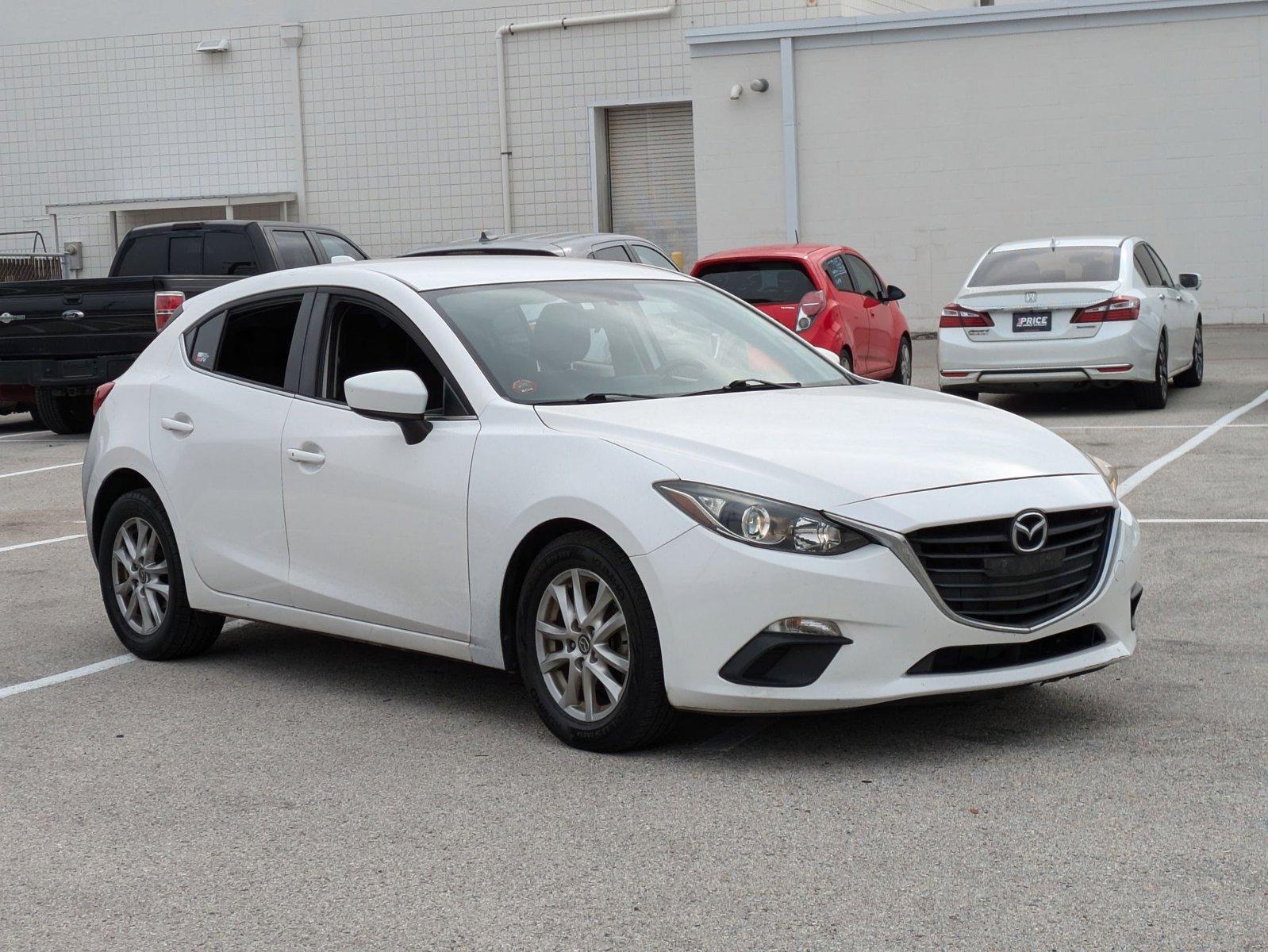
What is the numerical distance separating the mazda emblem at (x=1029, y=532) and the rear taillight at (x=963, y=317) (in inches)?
387

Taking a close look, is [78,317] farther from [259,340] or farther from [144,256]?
[259,340]

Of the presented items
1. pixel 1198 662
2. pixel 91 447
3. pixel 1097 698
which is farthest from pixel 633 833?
pixel 91 447

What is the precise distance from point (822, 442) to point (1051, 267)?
1048 centimetres

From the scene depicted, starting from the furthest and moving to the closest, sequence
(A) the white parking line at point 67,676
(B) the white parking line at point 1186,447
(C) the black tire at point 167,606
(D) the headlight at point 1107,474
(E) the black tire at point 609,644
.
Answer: (B) the white parking line at point 1186,447, (C) the black tire at point 167,606, (A) the white parking line at point 67,676, (D) the headlight at point 1107,474, (E) the black tire at point 609,644

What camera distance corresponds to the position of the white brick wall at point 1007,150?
23891 millimetres

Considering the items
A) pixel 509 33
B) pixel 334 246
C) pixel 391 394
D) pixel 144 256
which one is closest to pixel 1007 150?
pixel 509 33

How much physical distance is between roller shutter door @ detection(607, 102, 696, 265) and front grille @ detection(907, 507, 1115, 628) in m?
23.7

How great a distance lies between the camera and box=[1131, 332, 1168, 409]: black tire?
15.1m

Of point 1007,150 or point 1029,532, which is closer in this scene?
point 1029,532

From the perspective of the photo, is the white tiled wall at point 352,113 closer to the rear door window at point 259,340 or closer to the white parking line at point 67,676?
the rear door window at point 259,340

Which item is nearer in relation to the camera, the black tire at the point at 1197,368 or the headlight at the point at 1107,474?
the headlight at the point at 1107,474

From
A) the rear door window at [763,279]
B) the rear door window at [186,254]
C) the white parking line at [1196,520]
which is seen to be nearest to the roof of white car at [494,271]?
the white parking line at [1196,520]

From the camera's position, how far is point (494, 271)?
6477mm

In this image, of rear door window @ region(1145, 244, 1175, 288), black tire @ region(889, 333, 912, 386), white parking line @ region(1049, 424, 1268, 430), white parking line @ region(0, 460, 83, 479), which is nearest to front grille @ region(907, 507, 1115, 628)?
white parking line @ region(1049, 424, 1268, 430)
